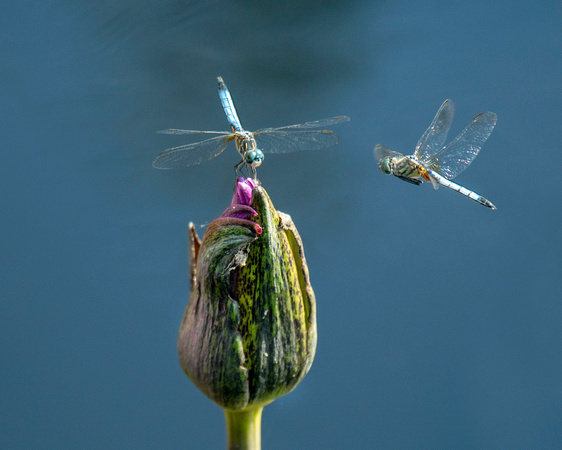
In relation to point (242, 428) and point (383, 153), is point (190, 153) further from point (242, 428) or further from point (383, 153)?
point (242, 428)

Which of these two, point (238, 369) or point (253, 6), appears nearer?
point (238, 369)

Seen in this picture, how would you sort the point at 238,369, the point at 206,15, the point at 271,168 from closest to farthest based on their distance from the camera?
the point at 238,369, the point at 271,168, the point at 206,15

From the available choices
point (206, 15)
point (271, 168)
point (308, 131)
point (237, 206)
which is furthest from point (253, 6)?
point (237, 206)

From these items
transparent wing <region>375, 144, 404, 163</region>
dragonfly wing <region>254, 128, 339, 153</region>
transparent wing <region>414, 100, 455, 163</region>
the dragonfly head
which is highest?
transparent wing <region>414, 100, 455, 163</region>

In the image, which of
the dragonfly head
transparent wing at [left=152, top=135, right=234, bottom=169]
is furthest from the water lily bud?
transparent wing at [left=152, top=135, right=234, bottom=169]

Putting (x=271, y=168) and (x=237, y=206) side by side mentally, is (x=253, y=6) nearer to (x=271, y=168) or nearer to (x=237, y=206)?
(x=271, y=168)

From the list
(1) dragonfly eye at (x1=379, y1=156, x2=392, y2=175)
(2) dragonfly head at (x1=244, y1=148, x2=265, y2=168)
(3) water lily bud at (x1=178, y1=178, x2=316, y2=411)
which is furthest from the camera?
(1) dragonfly eye at (x1=379, y1=156, x2=392, y2=175)

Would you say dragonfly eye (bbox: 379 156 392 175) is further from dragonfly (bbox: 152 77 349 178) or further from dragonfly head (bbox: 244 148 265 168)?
dragonfly head (bbox: 244 148 265 168)
